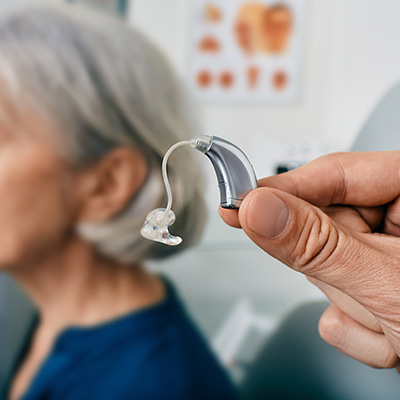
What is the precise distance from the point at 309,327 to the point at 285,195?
0.35m

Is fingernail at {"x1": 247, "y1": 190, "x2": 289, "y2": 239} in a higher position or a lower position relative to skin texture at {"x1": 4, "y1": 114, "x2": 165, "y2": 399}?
higher

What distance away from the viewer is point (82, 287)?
2.75 ft

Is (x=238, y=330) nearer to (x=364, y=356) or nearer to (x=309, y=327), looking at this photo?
(x=309, y=327)

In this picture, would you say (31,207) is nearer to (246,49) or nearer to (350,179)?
(350,179)

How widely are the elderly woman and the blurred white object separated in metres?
0.02

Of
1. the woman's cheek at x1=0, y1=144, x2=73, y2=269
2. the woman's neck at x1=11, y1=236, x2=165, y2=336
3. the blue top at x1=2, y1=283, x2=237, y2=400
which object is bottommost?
the blue top at x1=2, y1=283, x2=237, y2=400

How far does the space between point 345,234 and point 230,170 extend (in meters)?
0.08

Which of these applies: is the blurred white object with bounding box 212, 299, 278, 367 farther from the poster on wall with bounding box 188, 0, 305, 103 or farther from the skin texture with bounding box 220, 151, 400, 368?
the poster on wall with bounding box 188, 0, 305, 103

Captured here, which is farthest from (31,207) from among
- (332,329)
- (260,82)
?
(260,82)

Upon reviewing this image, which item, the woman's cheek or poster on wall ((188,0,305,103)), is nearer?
the woman's cheek

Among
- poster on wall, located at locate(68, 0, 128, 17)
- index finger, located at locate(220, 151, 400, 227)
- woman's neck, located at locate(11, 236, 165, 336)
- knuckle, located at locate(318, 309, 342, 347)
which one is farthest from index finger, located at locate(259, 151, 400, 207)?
poster on wall, located at locate(68, 0, 128, 17)

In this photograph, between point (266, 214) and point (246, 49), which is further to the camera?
point (246, 49)

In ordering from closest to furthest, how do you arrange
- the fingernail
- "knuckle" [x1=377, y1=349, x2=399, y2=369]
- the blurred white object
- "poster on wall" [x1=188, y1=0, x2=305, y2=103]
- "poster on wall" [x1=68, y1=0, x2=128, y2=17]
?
the fingernail → "knuckle" [x1=377, y1=349, x2=399, y2=369] → the blurred white object → "poster on wall" [x1=68, y1=0, x2=128, y2=17] → "poster on wall" [x1=188, y1=0, x2=305, y2=103]

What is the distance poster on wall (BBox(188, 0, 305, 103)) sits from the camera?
4.65 ft
